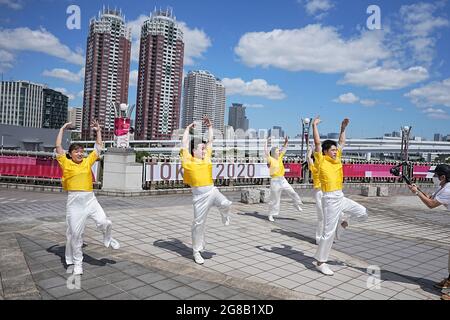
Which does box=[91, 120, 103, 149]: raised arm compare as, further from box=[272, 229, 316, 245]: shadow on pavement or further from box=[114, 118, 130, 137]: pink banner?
box=[114, 118, 130, 137]: pink banner

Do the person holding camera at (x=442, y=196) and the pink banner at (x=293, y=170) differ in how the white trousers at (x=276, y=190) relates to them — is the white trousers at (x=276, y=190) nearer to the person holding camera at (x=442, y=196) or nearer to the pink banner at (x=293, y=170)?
the person holding camera at (x=442, y=196)

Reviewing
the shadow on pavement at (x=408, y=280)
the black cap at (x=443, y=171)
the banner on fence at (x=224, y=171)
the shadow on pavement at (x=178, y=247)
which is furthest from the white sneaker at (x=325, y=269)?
the banner on fence at (x=224, y=171)

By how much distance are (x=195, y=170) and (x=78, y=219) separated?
1870mm

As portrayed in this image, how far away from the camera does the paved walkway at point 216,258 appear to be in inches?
183

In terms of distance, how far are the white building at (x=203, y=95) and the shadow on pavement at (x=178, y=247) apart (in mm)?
60975

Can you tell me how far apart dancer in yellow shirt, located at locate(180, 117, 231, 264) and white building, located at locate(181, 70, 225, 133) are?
61.9 m

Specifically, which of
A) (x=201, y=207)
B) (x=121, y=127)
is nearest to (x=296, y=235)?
(x=201, y=207)

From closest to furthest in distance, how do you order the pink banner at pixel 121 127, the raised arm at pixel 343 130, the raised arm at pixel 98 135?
the raised arm at pixel 98 135 → the raised arm at pixel 343 130 → the pink banner at pixel 121 127

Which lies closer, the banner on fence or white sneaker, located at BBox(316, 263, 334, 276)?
white sneaker, located at BBox(316, 263, 334, 276)

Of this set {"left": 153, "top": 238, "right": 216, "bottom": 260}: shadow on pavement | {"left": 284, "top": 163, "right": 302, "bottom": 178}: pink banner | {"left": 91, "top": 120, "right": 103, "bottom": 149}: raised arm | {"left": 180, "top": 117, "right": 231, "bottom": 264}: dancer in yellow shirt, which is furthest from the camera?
{"left": 284, "top": 163, "right": 302, "bottom": 178}: pink banner

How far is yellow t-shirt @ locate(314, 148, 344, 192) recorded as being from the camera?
5.59 meters

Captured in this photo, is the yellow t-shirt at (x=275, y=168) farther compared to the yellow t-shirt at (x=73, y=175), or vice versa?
the yellow t-shirt at (x=275, y=168)

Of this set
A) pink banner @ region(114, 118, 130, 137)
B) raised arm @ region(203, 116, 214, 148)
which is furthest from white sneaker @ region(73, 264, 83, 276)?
pink banner @ region(114, 118, 130, 137)
